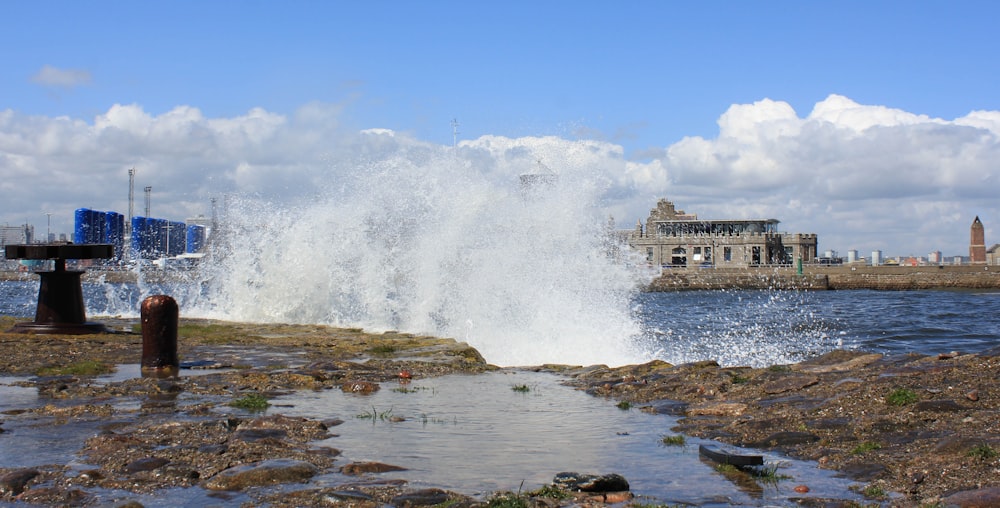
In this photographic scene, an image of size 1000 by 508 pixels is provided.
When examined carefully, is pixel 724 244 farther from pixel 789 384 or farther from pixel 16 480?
pixel 16 480

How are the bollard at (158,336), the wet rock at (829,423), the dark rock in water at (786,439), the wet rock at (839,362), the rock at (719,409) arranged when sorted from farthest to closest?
1. the wet rock at (839,362)
2. the bollard at (158,336)
3. the rock at (719,409)
4. the wet rock at (829,423)
5. the dark rock in water at (786,439)

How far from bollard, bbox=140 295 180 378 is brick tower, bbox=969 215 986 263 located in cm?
9998

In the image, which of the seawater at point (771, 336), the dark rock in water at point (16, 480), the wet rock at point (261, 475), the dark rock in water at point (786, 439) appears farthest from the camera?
the seawater at point (771, 336)

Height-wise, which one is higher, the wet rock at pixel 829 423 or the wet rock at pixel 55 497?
the wet rock at pixel 829 423

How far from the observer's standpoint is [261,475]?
19.8 ft

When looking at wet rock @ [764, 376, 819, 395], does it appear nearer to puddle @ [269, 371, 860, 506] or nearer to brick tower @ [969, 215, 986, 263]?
puddle @ [269, 371, 860, 506]

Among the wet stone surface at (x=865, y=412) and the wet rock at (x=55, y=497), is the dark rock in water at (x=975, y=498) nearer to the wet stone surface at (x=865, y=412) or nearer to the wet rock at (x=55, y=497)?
the wet stone surface at (x=865, y=412)

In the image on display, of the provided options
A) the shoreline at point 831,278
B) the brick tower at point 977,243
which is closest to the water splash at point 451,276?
the shoreline at point 831,278

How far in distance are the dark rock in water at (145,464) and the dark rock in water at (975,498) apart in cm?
506

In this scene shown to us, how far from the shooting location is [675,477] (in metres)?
6.29

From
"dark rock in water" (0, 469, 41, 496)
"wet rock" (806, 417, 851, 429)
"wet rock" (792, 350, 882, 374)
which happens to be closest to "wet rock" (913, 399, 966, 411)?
"wet rock" (806, 417, 851, 429)

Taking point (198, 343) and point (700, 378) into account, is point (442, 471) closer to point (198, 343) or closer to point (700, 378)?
point (700, 378)

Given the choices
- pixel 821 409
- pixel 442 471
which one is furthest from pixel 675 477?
pixel 821 409

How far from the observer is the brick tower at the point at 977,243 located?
95.9 meters
